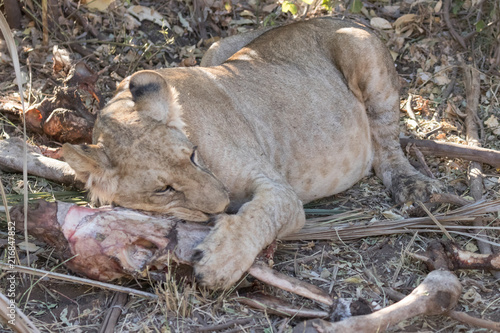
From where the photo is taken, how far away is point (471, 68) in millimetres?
5297

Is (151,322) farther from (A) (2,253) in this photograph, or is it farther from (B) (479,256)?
(B) (479,256)

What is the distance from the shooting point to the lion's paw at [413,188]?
4086mm

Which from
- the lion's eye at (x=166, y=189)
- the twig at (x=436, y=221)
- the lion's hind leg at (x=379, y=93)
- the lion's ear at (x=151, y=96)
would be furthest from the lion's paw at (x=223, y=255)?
the lion's hind leg at (x=379, y=93)

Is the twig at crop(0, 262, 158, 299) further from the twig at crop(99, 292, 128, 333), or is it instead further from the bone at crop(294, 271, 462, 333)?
the bone at crop(294, 271, 462, 333)

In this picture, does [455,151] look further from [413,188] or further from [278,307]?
[278,307]

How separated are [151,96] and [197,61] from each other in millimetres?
Result: 2550

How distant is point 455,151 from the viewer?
4.48 metres

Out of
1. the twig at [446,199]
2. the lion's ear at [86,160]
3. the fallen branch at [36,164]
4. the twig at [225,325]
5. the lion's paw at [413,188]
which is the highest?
the lion's ear at [86,160]

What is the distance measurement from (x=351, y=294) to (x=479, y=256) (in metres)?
0.72

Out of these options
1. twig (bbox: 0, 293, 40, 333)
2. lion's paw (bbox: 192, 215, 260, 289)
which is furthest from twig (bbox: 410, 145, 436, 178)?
twig (bbox: 0, 293, 40, 333)

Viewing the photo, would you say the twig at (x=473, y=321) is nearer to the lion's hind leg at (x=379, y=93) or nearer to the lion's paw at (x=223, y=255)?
the lion's paw at (x=223, y=255)

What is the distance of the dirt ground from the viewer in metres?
2.83

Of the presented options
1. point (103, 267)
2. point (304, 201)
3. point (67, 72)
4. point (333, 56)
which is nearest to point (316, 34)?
point (333, 56)

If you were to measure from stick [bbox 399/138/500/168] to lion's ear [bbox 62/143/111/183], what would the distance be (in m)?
2.61
